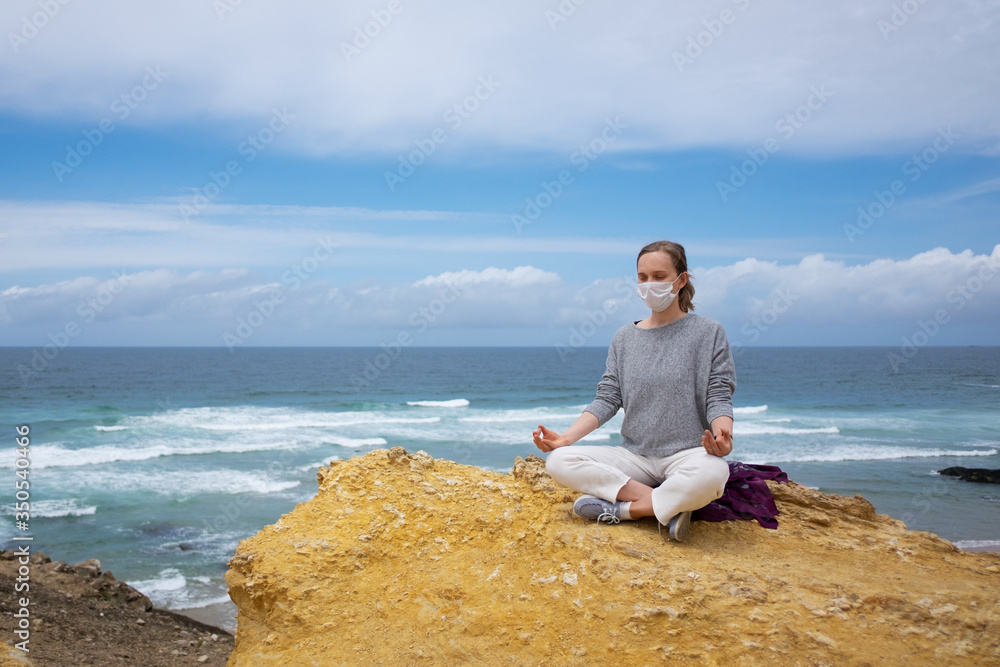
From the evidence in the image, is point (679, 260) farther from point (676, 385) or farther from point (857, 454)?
point (857, 454)

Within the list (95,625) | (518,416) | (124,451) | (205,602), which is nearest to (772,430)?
(518,416)

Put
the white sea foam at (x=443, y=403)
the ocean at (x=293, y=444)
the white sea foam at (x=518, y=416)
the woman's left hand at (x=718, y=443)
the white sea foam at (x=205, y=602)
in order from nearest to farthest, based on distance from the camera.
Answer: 1. the woman's left hand at (x=718, y=443)
2. the white sea foam at (x=205, y=602)
3. the ocean at (x=293, y=444)
4. the white sea foam at (x=518, y=416)
5. the white sea foam at (x=443, y=403)

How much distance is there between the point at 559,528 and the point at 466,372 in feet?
217

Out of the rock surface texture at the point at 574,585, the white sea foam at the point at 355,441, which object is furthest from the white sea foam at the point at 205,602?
the white sea foam at the point at 355,441

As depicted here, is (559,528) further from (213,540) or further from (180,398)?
(180,398)

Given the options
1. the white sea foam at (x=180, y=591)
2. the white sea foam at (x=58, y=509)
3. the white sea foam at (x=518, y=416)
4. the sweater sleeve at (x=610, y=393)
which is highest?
the sweater sleeve at (x=610, y=393)

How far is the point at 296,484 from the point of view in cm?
1772

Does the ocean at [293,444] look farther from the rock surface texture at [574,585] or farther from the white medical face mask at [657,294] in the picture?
the white medical face mask at [657,294]

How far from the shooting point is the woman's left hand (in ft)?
12.1

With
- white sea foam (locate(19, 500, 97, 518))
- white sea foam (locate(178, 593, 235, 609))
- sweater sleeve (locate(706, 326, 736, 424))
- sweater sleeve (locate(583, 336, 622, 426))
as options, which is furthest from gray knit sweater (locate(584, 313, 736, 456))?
white sea foam (locate(19, 500, 97, 518))

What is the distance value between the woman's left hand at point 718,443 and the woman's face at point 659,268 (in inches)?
37.7

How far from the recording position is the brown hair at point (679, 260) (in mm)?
4180

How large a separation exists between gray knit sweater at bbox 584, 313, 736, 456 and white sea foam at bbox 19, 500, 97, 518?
14.4 metres

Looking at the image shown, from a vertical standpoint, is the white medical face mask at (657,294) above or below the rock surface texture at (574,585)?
above
